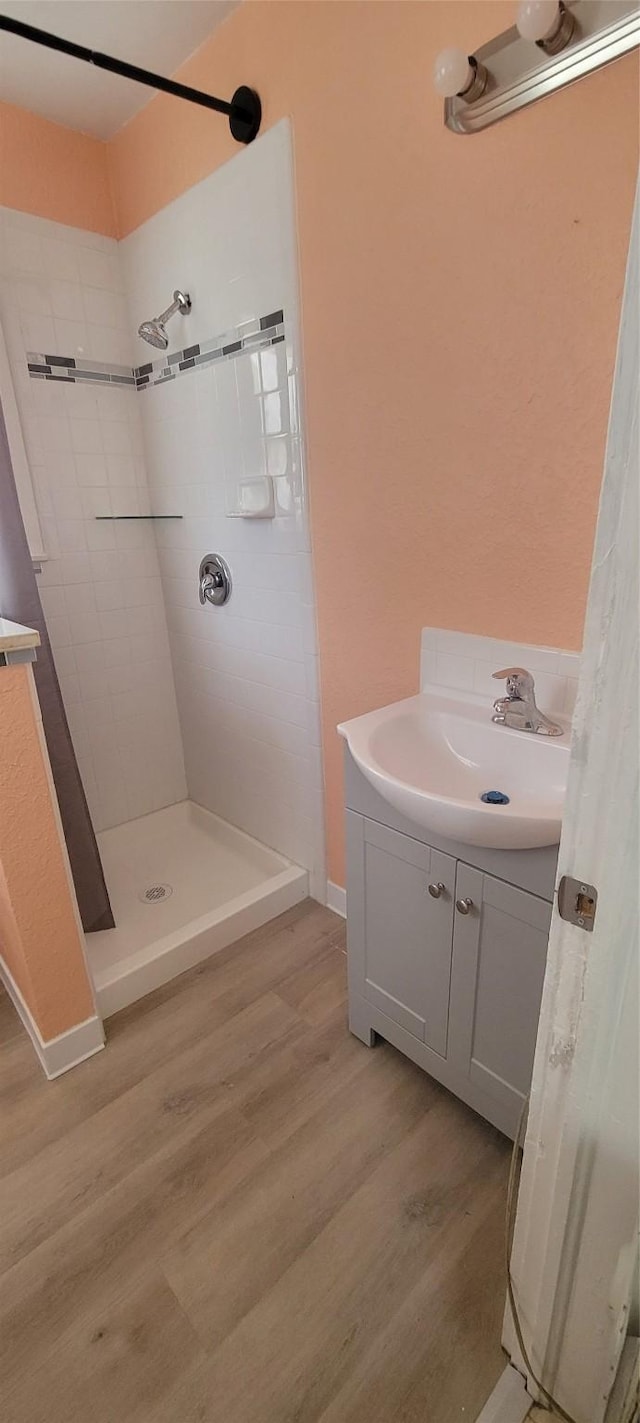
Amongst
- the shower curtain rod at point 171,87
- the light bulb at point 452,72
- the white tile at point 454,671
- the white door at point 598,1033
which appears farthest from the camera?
the white tile at point 454,671

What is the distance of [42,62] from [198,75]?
0.39 m

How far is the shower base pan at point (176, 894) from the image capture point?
5.59 ft

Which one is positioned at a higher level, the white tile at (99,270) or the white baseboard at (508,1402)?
the white tile at (99,270)

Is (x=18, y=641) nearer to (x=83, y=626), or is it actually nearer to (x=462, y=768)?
(x=462, y=768)

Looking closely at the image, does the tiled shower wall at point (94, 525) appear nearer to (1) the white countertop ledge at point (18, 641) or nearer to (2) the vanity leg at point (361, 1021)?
(1) the white countertop ledge at point (18, 641)

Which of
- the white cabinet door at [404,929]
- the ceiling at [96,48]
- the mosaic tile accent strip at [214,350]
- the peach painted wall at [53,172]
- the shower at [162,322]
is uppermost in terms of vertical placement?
the ceiling at [96,48]

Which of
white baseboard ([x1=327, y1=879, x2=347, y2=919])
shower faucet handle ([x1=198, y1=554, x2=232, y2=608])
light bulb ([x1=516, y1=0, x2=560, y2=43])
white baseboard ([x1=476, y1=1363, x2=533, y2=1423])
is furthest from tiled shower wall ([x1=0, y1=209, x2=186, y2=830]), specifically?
white baseboard ([x1=476, y1=1363, x2=533, y2=1423])

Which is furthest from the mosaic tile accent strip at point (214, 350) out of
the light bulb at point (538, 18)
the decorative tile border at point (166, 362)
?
the light bulb at point (538, 18)

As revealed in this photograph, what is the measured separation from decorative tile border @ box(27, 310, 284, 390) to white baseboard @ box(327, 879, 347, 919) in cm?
158

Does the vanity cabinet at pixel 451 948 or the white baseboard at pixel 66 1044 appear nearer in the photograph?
the vanity cabinet at pixel 451 948

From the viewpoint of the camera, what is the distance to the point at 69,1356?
980mm

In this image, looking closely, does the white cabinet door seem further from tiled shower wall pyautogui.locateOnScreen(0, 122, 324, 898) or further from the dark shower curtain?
the dark shower curtain

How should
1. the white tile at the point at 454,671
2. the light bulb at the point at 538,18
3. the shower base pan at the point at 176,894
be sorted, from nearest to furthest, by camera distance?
the light bulb at the point at 538,18 < the white tile at the point at 454,671 < the shower base pan at the point at 176,894

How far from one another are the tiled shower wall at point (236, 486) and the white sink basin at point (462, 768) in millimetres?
548
